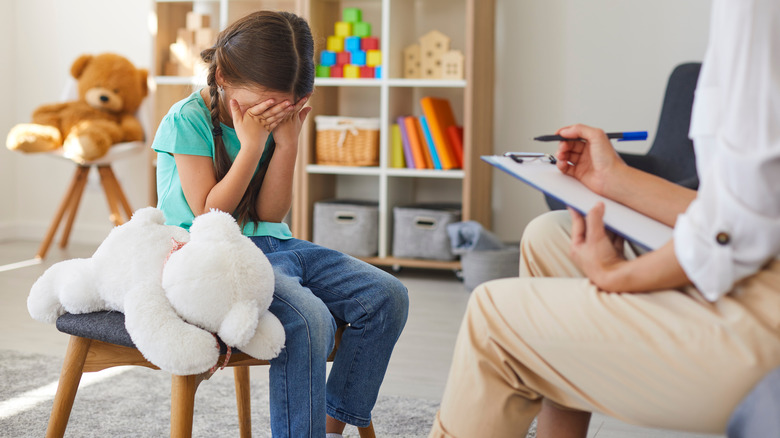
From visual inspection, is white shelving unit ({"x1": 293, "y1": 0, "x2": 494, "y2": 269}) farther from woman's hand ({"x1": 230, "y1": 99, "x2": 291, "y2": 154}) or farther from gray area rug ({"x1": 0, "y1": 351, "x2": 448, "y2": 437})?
woman's hand ({"x1": 230, "y1": 99, "x2": 291, "y2": 154})

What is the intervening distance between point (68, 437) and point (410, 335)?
1.03m

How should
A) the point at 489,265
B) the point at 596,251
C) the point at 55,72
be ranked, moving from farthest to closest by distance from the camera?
1. the point at 55,72
2. the point at 489,265
3. the point at 596,251

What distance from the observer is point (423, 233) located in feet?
9.87

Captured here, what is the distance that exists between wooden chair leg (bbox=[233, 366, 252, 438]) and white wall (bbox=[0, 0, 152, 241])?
8.33 ft

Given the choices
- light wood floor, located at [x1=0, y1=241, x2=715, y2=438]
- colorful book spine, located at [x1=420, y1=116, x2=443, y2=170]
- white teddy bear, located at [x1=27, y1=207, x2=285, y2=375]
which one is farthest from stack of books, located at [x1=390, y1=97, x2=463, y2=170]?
white teddy bear, located at [x1=27, y1=207, x2=285, y2=375]

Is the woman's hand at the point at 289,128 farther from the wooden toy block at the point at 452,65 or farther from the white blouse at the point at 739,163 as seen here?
the wooden toy block at the point at 452,65

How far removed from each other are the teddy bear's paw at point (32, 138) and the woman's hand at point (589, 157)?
261cm

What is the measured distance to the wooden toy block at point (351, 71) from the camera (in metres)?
3.09

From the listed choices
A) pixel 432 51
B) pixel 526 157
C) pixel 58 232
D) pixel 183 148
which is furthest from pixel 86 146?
pixel 526 157

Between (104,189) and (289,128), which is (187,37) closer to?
(104,189)

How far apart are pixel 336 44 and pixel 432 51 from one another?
39cm

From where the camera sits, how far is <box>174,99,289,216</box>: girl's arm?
1.24 m

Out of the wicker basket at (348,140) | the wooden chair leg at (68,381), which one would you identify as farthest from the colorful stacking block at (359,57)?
the wooden chair leg at (68,381)

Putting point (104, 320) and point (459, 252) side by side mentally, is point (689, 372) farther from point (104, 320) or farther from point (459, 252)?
point (459, 252)
